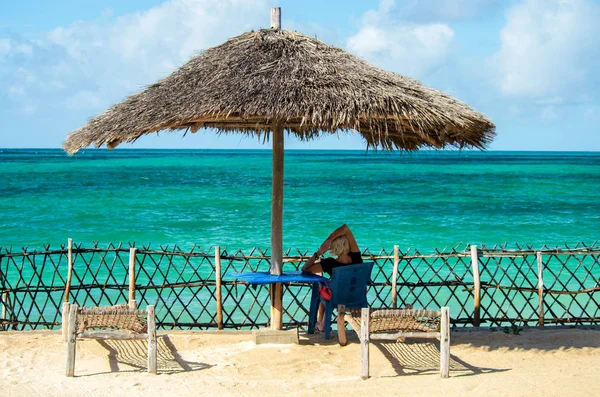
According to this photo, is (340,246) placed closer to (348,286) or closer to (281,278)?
(348,286)

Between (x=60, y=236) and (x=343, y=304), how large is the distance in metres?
13.2

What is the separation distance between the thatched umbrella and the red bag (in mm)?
389

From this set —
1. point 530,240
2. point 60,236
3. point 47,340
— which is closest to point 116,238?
point 60,236

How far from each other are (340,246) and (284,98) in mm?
1330

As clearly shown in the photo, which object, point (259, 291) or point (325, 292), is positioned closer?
point (325, 292)

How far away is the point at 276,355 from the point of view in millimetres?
5777

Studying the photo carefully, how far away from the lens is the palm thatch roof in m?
5.38

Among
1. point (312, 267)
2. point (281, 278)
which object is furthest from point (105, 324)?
point (312, 267)

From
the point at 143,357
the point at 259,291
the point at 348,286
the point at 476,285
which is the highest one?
the point at 348,286

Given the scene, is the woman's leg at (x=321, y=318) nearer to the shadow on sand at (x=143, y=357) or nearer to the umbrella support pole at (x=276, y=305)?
the umbrella support pole at (x=276, y=305)

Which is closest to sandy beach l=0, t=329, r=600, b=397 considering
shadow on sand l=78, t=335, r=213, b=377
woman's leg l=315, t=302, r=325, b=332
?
shadow on sand l=78, t=335, r=213, b=377

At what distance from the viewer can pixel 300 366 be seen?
18.2ft

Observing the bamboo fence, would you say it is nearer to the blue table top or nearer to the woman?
the blue table top

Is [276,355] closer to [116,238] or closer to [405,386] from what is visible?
[405,386]
